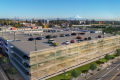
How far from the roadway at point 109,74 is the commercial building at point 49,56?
9.39 metres

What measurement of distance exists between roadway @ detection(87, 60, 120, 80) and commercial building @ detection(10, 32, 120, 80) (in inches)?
370

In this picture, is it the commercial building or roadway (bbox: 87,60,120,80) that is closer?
the commercial building

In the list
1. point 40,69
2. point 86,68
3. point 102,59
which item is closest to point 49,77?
point 40,69

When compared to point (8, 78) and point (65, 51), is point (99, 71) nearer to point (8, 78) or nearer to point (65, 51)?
point (65, 51)

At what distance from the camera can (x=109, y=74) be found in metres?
40.8

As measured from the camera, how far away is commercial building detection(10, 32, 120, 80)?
1318 inches

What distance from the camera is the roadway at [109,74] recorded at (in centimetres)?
3795

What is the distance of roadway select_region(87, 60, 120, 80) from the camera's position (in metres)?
37.9

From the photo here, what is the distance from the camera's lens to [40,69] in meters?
33.9

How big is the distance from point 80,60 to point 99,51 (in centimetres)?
1488

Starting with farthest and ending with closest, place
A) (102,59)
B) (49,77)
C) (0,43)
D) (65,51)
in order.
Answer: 1. (0,43)
2. (102,59)
3. (65,51)
4. (49,77)

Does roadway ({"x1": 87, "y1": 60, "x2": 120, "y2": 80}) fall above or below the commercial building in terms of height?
below

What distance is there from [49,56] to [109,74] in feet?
79.8

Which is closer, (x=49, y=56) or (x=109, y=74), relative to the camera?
(x=49, y=56)
